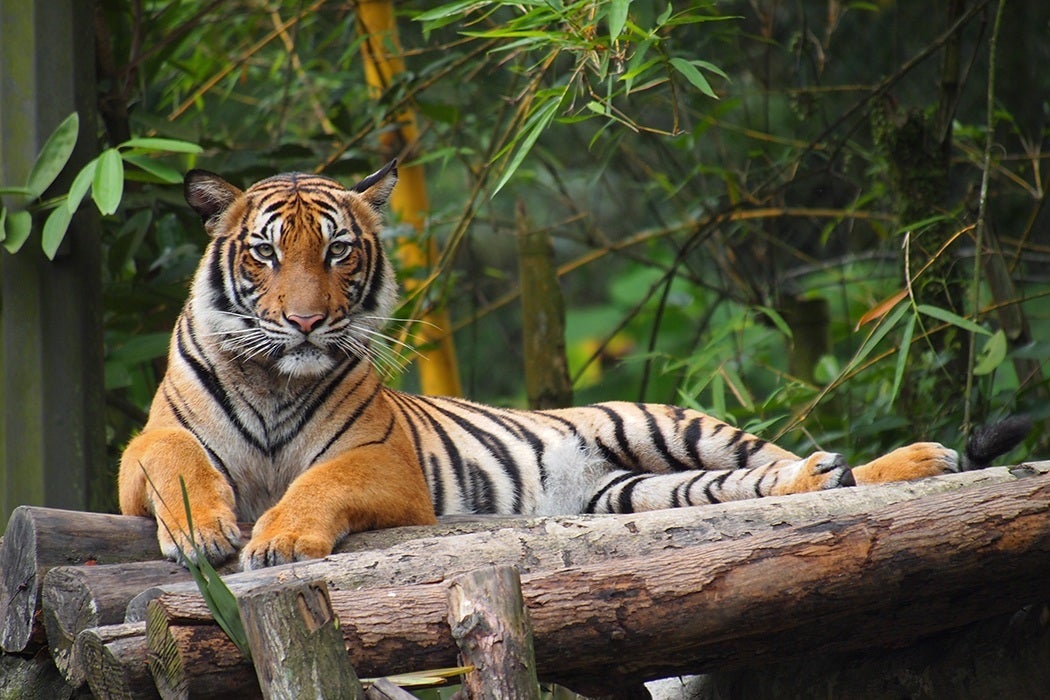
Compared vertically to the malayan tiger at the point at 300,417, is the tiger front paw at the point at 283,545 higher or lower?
lower

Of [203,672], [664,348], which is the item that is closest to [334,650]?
[203,672]

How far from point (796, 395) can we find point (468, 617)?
287 cm

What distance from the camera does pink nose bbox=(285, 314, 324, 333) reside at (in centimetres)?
298

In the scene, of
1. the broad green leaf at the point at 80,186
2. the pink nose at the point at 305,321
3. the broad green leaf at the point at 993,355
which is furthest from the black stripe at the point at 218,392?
the broad green leaf at the point at 993,355

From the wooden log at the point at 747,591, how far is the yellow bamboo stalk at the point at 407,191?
2.84 meters

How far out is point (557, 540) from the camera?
251cm

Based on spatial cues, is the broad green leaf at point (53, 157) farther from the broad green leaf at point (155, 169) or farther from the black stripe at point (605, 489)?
the black stripe at point (605, 489)

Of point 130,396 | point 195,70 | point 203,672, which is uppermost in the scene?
point 195,70

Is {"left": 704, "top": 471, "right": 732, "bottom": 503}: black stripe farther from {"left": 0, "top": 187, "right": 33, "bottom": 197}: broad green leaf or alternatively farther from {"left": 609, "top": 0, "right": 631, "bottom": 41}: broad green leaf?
{"left": 0, "top": 187, "right": 33, "bottom": 197}: broad green leaf

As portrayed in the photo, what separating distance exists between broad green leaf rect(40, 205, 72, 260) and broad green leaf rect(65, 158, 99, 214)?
1.2 inches

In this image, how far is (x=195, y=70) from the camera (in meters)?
5.40

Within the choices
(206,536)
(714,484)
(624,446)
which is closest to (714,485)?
(714,484)

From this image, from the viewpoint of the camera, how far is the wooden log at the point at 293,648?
5.94ft

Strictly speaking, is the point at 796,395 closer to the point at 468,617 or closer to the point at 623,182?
the point at 468,617
